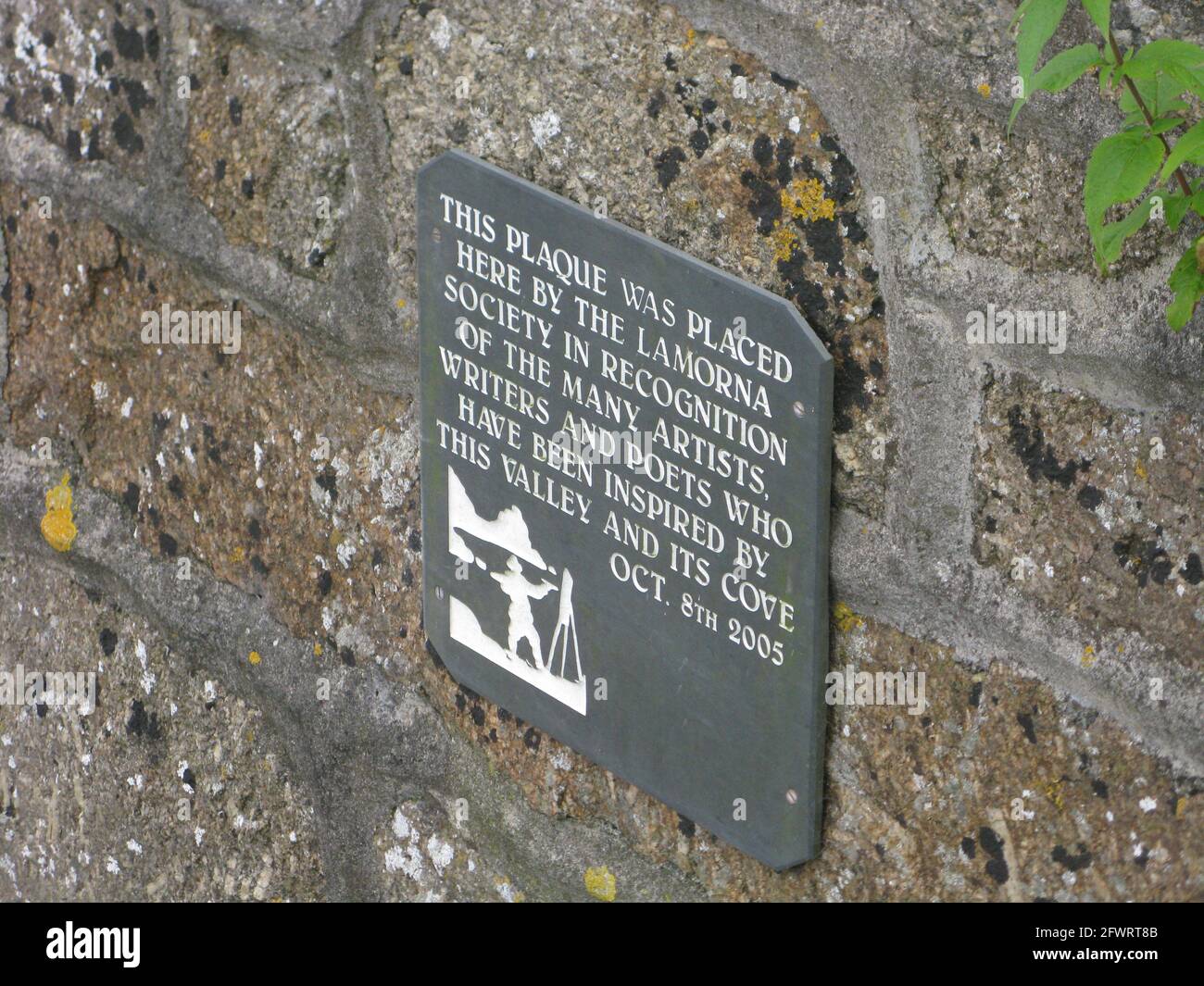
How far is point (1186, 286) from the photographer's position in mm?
1033

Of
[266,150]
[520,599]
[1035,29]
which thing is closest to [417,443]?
[520,599]

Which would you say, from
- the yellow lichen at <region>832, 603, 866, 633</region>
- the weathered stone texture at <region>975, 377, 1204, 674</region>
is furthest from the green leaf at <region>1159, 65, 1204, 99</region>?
the yellow lichen at <region>832, 603, 866, 633</region>

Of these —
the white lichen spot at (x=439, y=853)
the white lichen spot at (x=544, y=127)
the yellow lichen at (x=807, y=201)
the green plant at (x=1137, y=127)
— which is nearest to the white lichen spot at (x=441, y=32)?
the white lichen spot at (x=544, y=127)

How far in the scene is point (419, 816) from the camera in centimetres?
171

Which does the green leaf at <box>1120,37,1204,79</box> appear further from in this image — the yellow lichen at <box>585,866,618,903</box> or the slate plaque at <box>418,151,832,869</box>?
the yellow lichen at <box>585,866,618,903</box>

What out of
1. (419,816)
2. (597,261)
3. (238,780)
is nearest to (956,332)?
(597,261)

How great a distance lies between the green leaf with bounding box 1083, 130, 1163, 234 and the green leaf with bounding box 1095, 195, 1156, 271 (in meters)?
0.03

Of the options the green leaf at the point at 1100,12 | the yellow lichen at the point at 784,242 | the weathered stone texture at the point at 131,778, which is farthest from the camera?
the weathered stone texture at the point at 131,778

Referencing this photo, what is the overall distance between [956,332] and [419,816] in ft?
2.75

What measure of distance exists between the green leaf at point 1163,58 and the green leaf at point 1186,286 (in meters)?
0.12

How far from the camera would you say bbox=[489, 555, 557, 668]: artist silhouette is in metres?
1.54

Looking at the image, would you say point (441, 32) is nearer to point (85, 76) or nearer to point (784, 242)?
point (784, 242)

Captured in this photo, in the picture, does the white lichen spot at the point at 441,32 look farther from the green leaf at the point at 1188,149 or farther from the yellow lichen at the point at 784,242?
the green leaf at the point at 1188,149

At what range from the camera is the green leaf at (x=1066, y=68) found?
98 centimetres
